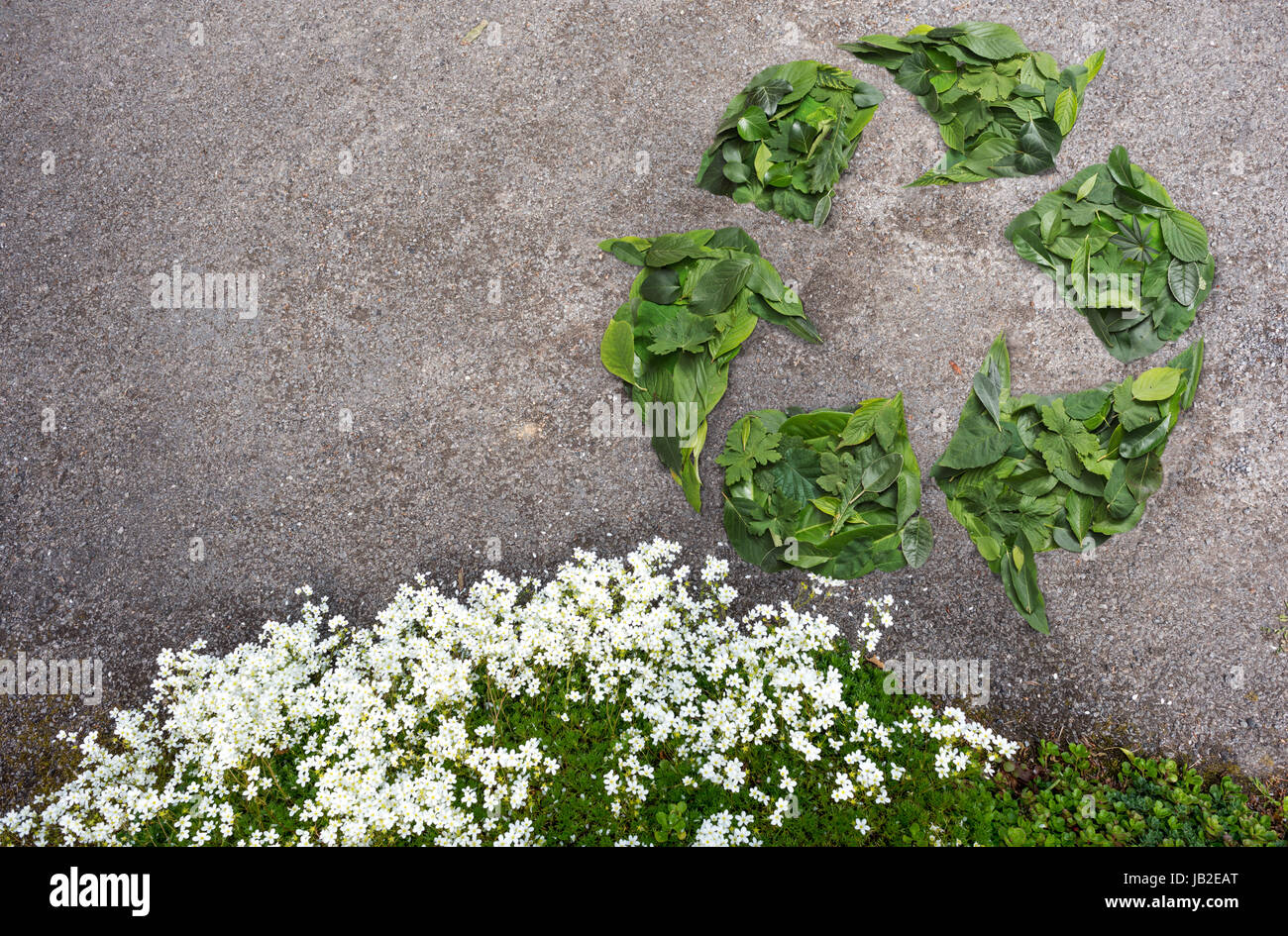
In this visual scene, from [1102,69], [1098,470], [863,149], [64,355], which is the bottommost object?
[1098,470]

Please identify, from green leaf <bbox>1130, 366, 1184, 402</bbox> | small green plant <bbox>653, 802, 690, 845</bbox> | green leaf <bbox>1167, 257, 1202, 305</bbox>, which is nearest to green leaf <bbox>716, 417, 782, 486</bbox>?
small green plant <bbox>653, 802, 690, 845</bbox>

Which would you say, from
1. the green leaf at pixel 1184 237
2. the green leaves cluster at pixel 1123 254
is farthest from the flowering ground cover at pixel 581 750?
the green leaf at pixel 1184 237

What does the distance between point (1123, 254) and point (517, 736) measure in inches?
124

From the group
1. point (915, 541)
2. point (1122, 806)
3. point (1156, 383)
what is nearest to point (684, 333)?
point (915, 541)

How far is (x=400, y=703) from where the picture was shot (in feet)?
8.14

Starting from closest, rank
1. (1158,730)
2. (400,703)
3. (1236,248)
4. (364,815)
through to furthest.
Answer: (364,815) < (400,703) < (1158,730) < (1236,248)

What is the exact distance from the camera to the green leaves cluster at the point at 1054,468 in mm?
2834

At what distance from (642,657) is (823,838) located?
34.2 inches

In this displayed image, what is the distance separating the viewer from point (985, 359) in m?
2.98

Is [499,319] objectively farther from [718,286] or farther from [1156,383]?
[1156,383]

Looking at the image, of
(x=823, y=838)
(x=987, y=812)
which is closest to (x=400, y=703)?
(x=823, y=838)

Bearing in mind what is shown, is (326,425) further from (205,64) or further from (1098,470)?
→ (1098,470)

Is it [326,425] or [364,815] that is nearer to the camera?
[364,815]

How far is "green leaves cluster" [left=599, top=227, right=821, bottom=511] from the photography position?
2855 mm
